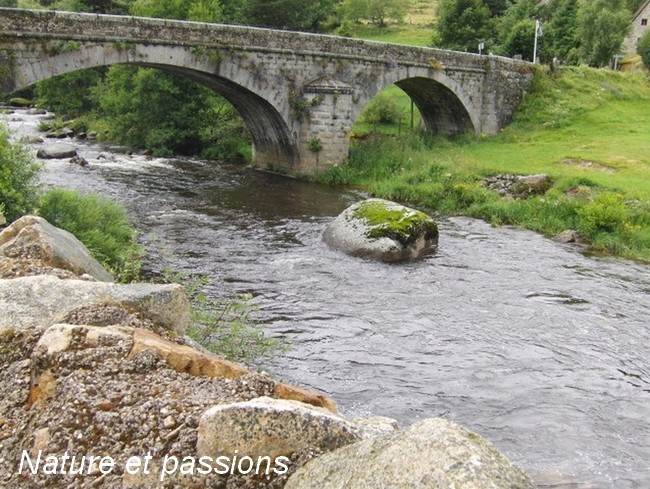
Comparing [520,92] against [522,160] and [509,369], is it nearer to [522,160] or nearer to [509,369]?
[522,160]

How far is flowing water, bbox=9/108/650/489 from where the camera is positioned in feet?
26.7

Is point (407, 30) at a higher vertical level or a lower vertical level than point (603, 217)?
higher

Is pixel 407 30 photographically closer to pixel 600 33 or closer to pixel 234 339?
pixel 600 33

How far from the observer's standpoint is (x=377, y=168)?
27703 mm

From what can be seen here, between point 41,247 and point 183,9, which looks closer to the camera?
point 41,247

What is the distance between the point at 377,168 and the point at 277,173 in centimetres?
503

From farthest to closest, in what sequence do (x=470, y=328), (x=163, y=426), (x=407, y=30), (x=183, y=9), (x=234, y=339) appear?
1. (x=407, y=30)
2. (x=183, y=9)
3. (x=470, y=328)
4. (x=234, y=339)
5. (x=163, y=426)

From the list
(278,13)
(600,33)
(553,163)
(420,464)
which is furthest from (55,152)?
(600,33)

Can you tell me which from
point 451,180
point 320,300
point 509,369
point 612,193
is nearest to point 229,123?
point 451,180

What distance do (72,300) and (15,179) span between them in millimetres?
6609

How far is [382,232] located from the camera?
15.9 meters

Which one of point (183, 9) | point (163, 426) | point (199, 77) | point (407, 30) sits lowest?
point (163, 426)

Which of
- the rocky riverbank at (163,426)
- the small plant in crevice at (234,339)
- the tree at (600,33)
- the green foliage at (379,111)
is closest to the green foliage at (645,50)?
the tree at (600,33)

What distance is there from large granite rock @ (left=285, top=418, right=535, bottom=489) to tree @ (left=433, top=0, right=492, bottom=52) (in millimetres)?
48859
